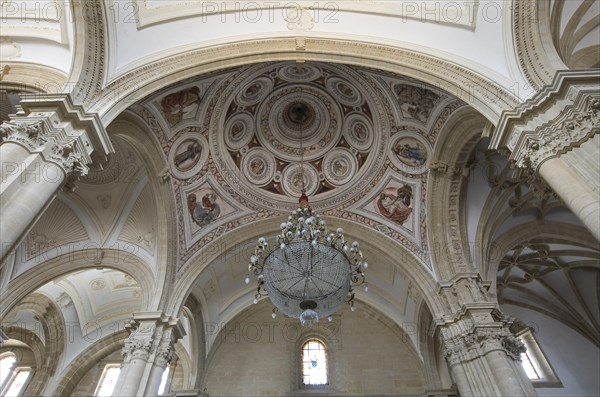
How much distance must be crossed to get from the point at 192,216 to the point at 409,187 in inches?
211

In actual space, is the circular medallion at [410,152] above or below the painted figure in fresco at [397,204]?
above

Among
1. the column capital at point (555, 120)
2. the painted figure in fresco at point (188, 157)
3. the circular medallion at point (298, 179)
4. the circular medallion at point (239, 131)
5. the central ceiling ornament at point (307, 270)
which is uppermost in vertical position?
the circular medallion at point (239, 131)

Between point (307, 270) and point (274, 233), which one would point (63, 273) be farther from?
point (307, 270)

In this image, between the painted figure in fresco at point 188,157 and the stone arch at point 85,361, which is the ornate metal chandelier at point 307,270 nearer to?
the painted figure in fresco at point 188,157

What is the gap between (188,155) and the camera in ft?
30.0

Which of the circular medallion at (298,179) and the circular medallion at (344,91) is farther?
Answer: the circular medallion at (298,179)

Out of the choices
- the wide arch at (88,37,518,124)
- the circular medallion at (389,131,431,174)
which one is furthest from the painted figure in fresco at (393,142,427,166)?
the wide arch at (88,37,518,124)

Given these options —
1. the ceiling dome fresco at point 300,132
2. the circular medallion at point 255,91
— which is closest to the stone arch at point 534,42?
the ceiling dome fresco at point 300,132

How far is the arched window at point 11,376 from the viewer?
11.5 metres

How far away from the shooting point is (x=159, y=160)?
8656 mm

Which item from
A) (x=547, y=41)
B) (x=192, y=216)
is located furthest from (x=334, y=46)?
(x=192, y=216)

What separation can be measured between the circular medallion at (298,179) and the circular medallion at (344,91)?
192cm

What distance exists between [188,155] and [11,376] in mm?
9285

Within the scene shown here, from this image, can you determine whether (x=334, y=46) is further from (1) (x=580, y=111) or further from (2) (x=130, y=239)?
(2) (x=130, y=239)
